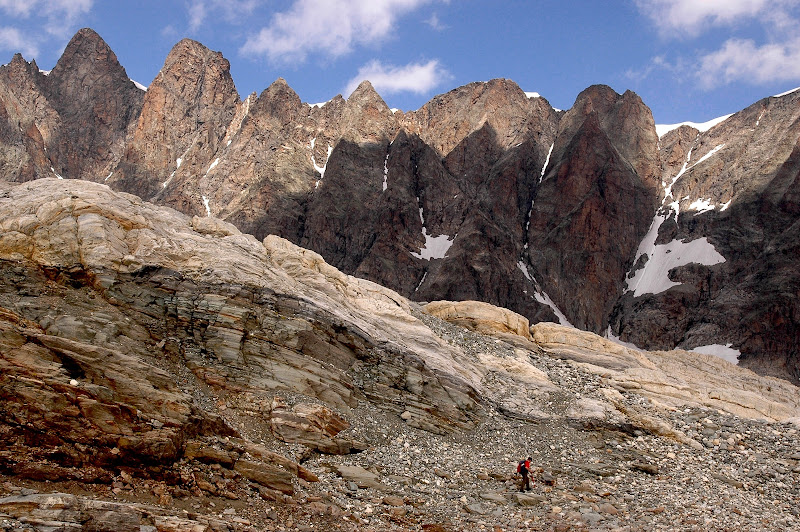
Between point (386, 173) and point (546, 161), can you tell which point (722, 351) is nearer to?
point (546, 161)

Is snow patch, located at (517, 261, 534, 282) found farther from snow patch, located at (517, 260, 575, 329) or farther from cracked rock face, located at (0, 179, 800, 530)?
cracked rock face, located at (0, 179, 800, 530)

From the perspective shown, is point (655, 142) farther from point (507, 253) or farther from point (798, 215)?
point (507, 253)

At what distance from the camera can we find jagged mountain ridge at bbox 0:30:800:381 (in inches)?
4205

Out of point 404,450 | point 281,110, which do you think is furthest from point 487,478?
point 281,110

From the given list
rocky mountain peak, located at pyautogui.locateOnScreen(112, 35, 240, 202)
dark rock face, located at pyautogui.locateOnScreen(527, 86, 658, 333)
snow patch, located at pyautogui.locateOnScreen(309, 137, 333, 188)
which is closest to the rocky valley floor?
dark rock face, located at pyautogui.locateOnScreen(527, 86, 658, 333)

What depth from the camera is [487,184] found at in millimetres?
135875

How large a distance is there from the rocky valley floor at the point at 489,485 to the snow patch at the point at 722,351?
66957 millimetres

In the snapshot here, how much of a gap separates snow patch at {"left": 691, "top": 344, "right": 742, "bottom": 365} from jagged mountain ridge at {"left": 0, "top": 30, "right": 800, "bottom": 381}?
1276 mm

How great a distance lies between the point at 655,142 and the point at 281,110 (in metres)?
83.9

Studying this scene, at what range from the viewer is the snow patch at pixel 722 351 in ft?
297

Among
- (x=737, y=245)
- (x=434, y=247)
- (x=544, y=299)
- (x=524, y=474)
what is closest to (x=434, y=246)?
(x=434, y=247)

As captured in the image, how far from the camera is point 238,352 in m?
25.0

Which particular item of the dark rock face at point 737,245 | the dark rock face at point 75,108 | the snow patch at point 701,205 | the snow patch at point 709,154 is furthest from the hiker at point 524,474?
the snow patch at point 709,154

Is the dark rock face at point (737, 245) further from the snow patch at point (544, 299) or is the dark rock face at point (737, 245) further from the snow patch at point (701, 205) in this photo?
the snow patch at point (544, 299)
